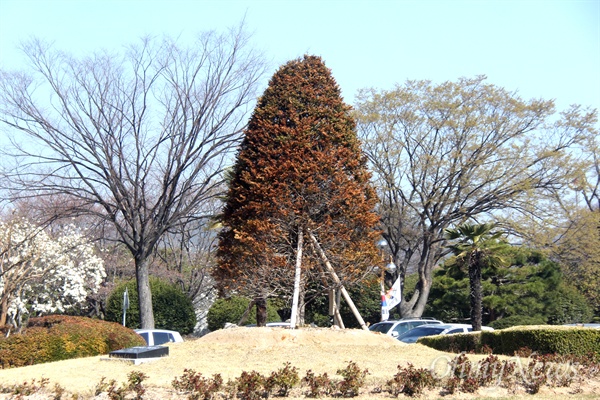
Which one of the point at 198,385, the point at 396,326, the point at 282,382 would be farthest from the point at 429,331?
the point at 198,385

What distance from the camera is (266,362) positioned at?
1123 cm

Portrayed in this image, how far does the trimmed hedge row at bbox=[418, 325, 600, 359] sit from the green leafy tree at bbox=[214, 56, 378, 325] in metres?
2.85

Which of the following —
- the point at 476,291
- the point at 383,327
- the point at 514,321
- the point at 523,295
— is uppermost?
the point at 523,295

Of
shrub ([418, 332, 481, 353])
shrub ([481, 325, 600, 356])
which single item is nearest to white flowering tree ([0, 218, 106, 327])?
shrub ([418, 332, 481, 353])

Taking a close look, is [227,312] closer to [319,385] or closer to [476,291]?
[476,291]

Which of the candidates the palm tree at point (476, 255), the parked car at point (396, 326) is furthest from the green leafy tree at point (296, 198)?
the parked car at point (396, 326)

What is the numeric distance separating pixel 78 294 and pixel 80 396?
21.5m

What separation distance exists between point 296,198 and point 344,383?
6068mm

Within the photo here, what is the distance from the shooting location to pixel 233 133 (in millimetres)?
25344

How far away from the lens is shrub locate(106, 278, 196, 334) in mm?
31078

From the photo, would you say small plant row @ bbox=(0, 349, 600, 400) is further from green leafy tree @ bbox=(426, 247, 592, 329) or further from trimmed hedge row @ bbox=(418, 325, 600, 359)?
green leafy tree @ bbox=(426, 247, 592, 329)

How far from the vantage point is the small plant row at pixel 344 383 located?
907cm

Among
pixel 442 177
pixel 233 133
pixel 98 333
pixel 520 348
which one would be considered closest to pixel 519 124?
pixel 442 177

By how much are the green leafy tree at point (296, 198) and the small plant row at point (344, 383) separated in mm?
4883
